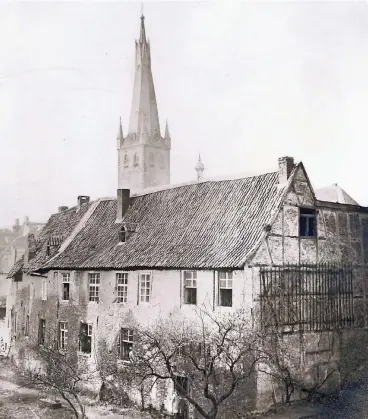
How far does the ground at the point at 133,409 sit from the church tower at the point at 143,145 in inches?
1923

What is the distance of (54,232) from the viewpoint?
34.6 m

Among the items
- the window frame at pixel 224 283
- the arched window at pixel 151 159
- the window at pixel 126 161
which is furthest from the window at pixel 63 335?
the window at pixel 126 161

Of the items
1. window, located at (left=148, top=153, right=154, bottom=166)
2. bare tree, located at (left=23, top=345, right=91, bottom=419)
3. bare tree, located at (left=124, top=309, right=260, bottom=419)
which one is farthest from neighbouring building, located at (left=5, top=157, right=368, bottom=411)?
window, located at (left=148, top=153, right=154, bottom=166)

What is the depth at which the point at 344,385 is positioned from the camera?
24016 millimetres

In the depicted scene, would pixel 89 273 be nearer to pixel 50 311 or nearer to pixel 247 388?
pixel 50 311

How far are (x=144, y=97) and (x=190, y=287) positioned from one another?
52.1 meters

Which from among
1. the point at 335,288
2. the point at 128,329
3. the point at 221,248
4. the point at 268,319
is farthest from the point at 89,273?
the point at 335,288

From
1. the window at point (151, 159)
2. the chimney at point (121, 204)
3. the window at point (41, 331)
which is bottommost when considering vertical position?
the window at point (41, 331)

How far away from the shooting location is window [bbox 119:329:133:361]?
81.9 feet

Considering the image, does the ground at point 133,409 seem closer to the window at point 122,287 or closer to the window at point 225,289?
the window at point 225,289

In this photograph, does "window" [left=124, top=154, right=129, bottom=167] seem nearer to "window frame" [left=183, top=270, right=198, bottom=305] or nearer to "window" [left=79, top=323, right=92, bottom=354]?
"window" [left=79, top=323, right=92, bottom=354]

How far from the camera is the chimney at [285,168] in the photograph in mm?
22656

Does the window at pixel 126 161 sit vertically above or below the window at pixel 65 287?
above

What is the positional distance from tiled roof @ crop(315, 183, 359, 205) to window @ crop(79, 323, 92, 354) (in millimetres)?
17411
